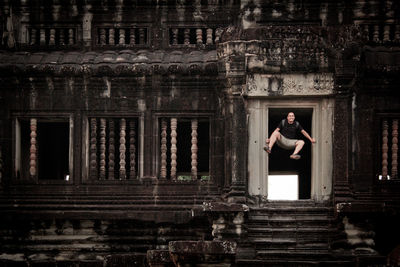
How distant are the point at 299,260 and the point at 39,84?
5.57 metres

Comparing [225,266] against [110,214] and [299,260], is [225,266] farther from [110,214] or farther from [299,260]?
[110,214]

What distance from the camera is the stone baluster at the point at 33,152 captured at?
45.0ft

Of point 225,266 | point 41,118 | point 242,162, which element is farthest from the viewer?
point 41,118

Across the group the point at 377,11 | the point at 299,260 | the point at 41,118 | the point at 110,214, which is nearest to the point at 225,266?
the point at 299,260

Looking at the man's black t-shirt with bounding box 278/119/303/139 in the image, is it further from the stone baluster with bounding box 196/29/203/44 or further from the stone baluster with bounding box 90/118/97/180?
the stone baluster with bounding box 90/118/97/180

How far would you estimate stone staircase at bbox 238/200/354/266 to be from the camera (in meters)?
12.5

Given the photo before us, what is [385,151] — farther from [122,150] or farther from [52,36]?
[52,36]

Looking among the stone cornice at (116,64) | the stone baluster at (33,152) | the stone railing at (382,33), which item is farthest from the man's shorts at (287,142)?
the stone baluster at (33,152)

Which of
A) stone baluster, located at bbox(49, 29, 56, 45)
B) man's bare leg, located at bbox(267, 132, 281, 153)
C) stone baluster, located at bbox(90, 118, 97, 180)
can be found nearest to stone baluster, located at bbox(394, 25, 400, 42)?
man's bare leg, located at bbox(267, 132, 281, 153)

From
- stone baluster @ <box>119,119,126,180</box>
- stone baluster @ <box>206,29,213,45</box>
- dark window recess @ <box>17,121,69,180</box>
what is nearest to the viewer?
stone baluster @ <box>119,119,126,180</box>

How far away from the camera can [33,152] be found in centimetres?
1371

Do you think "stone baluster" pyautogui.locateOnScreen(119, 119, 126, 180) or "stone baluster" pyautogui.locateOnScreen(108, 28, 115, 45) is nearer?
"stone baluster" pyautogui.locateOnScreen(119, 119, 126, 180)

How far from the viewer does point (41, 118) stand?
13.9m

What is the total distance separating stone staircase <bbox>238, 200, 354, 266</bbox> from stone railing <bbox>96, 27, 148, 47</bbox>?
3.78 m
